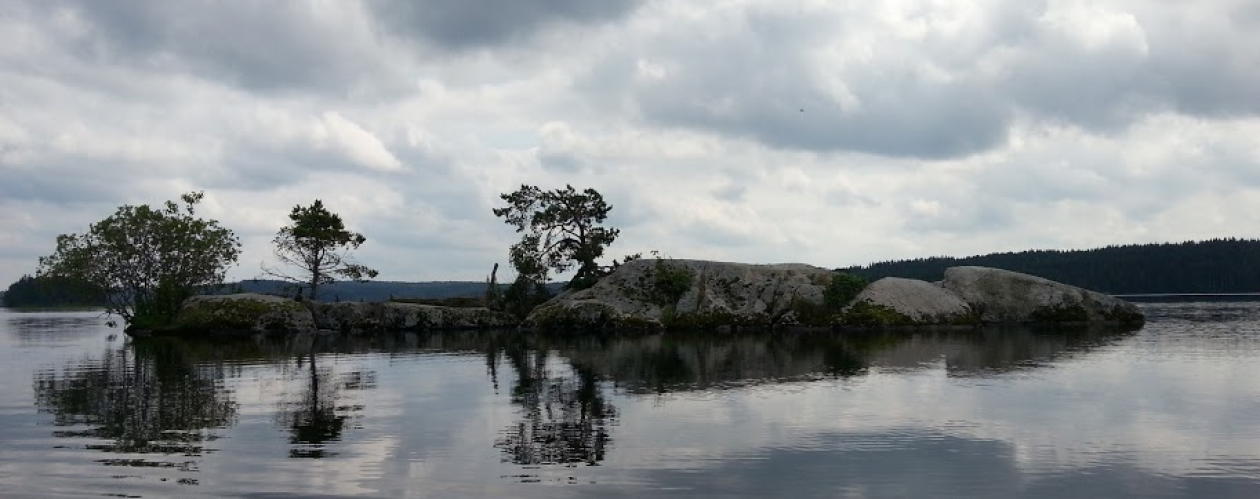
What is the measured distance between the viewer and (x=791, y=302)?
2566 inches

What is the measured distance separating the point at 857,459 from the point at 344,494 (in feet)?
28.3

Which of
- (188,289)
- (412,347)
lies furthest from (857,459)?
(188,289)

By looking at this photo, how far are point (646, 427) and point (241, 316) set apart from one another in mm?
50784

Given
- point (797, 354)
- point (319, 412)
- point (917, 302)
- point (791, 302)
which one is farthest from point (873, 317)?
point (319, 412)

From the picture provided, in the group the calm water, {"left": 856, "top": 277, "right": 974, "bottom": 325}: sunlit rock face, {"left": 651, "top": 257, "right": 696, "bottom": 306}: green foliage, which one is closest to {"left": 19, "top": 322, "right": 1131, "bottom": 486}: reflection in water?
the calm water

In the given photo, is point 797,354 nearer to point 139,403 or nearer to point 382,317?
point 139,403

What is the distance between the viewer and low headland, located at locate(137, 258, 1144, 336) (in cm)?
6294

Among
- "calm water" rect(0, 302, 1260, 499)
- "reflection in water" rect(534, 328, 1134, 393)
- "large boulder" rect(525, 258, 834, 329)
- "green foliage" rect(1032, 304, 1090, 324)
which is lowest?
"calm water" rect(0, 302, 1260, 499)

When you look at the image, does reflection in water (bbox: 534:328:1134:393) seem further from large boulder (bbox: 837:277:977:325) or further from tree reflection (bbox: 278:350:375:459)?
tree reflection (bbox: 278:350:375:459)

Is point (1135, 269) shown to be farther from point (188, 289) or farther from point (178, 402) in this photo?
point (178, 402)

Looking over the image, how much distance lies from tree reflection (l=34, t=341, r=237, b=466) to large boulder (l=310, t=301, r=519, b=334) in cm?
2691

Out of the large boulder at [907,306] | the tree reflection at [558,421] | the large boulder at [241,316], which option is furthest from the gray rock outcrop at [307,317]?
the tree reflection at [558,421]

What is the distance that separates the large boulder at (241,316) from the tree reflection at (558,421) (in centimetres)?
3689

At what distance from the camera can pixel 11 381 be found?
30.7 meters
